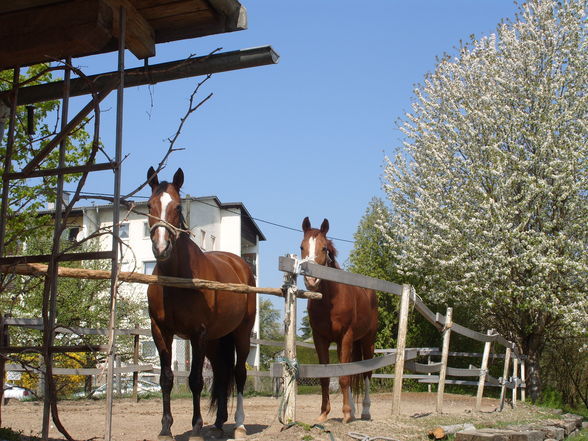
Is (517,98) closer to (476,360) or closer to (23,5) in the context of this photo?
(476,360)

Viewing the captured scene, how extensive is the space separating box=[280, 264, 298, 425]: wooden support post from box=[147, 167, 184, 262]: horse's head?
40.9 inches

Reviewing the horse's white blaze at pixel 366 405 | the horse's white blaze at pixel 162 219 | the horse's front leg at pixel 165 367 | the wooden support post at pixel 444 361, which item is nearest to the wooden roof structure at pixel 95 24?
the horse's white blaze at pixel 162 219

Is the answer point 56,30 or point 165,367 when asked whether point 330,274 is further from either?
point 56,30

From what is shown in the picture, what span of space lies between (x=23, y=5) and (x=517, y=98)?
1569 cm

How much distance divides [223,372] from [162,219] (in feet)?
8.74

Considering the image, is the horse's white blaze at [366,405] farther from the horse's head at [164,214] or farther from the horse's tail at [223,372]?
the horse's head at [164,214]

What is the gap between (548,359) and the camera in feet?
62.0

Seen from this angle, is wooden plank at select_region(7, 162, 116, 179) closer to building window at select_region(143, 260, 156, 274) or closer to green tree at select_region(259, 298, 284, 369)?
building window at select_region(143, 260, 156, 274)

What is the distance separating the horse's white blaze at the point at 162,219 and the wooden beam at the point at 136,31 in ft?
3.97

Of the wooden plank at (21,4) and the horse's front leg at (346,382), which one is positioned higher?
the wooden plank at (21,4)

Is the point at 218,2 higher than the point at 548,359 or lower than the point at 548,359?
higher

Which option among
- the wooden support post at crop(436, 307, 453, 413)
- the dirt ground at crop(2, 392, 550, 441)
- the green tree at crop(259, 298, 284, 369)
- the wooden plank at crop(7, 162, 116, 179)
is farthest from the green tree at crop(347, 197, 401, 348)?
the green tree at crop(259, 298, 284, 369)

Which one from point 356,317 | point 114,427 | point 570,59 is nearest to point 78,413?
point 114,427

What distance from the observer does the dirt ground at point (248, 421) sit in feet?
17.9
